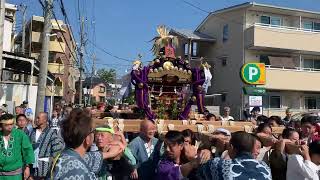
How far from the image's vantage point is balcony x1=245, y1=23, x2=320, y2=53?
28828 millimetres

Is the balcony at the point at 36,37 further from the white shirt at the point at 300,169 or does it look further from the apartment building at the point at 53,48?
the white shirt at the point at 300,169

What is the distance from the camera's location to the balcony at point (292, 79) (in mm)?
29000

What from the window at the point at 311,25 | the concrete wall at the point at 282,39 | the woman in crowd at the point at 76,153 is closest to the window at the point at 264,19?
the concrete wall at the point at 282,39

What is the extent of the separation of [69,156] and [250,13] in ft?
92.6

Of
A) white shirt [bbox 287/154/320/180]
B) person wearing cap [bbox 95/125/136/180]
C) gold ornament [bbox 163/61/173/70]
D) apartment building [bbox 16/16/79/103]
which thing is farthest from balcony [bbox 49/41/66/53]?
white shirt [bbox 287/154/320/180]

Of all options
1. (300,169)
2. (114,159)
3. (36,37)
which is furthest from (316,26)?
(114,159)

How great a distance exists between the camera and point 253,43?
2878 centimetres

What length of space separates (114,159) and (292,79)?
27135 mm

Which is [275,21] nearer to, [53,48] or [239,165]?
[53,48]

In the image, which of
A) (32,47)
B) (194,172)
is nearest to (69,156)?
(194,172)

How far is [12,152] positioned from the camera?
680 centimetres

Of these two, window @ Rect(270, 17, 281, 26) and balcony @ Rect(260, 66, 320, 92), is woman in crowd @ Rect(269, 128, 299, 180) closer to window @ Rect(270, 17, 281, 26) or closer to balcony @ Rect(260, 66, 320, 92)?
balcony @ Rect(260, 66, 320, 92)

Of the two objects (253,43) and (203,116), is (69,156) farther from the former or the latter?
(253,43)

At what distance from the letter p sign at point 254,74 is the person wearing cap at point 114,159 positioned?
20432 millimetres
